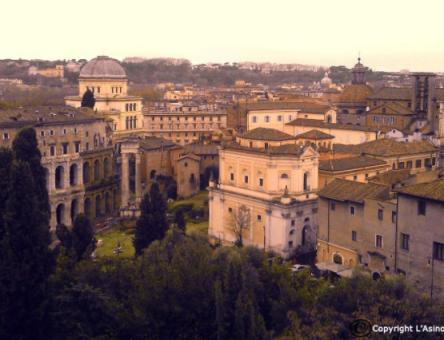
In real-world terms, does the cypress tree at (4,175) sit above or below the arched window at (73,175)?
above

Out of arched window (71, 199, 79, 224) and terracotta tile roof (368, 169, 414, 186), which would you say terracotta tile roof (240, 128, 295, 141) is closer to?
terracotta tile roof (368, 169, 414, 186)

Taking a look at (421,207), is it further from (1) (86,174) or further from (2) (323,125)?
(1) (86,174)

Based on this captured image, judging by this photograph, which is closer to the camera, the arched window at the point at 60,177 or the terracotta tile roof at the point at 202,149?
the arched window at the point at 60,177

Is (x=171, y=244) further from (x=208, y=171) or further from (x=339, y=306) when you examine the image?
(x=208, y=171)

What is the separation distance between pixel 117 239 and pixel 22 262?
2020 centimetres

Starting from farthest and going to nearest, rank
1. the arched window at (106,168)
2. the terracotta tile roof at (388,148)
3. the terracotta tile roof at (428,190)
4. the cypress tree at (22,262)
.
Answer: the arched window at (106,168)
the terracotta tile roof at (388,148)
the terracotta tile roof at (428,190)
the cypress tree at (22,262)

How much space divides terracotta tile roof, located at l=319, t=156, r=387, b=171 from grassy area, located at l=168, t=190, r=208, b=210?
11.4m

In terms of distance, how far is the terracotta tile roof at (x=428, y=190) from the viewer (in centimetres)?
2717

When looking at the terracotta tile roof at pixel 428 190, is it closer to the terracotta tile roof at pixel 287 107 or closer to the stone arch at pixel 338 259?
the stone arch at pixel 338 259

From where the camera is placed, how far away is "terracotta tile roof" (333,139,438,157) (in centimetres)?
4438

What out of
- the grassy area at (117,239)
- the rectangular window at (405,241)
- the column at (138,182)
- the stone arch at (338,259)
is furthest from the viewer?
the column at (138,182)

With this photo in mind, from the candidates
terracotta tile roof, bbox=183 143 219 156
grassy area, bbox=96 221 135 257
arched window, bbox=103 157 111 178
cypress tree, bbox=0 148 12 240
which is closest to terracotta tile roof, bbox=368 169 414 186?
grassy area, bbox=96 221 135 257

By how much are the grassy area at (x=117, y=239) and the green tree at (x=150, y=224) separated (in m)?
3.72

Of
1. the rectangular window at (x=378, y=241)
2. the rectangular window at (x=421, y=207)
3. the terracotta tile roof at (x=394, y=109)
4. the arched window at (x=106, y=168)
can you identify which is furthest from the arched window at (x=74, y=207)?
the rectangular window at (x=421, y=207)
